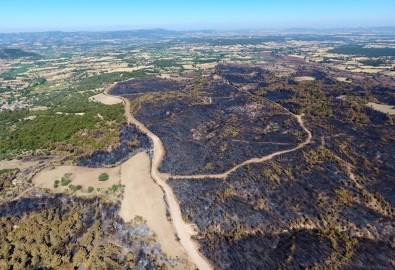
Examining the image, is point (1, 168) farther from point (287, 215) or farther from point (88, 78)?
point (88, 78)

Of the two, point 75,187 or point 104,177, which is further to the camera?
point 104,177

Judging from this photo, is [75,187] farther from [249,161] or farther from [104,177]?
[249,161]

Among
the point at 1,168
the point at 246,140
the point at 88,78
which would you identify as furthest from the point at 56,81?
the point at 246,140

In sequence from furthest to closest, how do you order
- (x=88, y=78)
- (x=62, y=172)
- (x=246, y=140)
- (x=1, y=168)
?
1. (x=88, y=78)
2. (x=246, y=140)
3. (x=1, y=168)
4. (x=62, y=172)

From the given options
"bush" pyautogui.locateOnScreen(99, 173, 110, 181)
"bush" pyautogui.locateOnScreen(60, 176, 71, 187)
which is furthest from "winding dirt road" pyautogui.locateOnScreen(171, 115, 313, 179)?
"bush" pyautogui.locateOnScreen(60, 176, 71, 187)

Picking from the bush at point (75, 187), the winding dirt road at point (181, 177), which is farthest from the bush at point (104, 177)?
the winding dirt road at point (181, 177)

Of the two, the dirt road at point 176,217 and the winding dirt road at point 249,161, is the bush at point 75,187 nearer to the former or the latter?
the dirt road at point 176,217

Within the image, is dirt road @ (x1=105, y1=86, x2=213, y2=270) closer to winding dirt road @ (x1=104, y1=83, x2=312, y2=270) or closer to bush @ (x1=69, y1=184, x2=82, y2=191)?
winding dirt road @ (x1=104, y1=83, x2=312, y2=270)

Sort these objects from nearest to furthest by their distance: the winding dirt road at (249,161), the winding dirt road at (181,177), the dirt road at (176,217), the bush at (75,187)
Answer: the dirt road at (176,217) < the winding dirt road at (181,177) < the bush at (75,187) < the winding dirt road at (249,161)

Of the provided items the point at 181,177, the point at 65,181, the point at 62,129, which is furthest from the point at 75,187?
the point at 62,129

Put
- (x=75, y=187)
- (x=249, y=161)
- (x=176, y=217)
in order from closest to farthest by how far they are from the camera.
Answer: (x=176, y=217) → (x=75, y=187) → (x=249, y=161)

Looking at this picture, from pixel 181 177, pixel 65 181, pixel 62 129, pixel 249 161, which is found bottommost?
pixel 62 129
